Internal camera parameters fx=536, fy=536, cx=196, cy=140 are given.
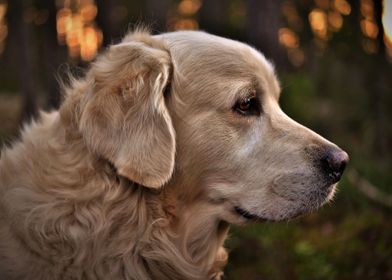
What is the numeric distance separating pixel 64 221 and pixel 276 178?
118 centimetres

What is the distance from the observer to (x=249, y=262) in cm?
501

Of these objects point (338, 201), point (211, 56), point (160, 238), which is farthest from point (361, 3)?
point (160, 238)

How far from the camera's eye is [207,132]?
3021mm

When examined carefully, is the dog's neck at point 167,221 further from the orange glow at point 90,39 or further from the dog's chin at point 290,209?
the orange glow at point 90,39

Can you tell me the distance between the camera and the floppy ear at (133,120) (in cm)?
279

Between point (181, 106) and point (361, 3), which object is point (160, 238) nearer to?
point (181, 106)

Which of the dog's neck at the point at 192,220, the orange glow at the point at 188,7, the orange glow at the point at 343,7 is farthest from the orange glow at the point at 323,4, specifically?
the orange glow at the point at 188,7

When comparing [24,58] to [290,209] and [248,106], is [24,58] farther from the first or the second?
[290,209]

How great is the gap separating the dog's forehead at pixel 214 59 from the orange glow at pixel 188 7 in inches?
962

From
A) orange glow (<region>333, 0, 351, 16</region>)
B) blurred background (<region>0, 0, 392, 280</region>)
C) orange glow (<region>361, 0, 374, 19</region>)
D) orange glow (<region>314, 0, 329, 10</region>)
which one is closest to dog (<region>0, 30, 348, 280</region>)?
blurred background (<region>0, 0, 392, 280</region>)

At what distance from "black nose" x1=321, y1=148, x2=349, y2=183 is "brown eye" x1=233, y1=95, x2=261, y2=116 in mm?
480

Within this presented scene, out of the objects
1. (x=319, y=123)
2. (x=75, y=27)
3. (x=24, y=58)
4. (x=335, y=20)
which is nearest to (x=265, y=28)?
(x=335, y=20)

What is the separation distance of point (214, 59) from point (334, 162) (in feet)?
2.97

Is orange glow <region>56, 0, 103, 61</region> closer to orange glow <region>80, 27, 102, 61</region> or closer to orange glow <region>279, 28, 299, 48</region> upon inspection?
orange glow <region>80, 27, 102, 61</region>
